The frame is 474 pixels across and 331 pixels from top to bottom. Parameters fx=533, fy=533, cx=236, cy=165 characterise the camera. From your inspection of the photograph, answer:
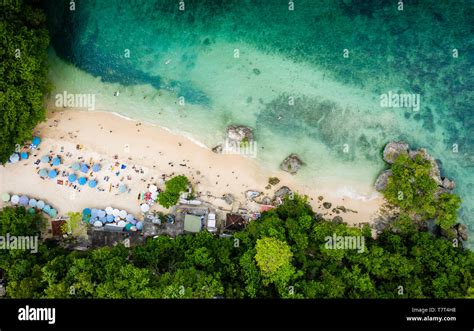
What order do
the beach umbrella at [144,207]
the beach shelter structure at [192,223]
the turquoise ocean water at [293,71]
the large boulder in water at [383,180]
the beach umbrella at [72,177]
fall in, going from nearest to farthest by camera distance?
the beach shelter structure at [192,223], the beach umbrella at [144,207], the large boulder in water at [383,180], the beach umbrella at [72,177], the turquoise ocean water at [293,71]

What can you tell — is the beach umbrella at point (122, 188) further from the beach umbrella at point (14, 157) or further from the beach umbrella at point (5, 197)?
the beach umbrella at point (5, 197)

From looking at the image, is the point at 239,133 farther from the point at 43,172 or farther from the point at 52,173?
the point at 43,172

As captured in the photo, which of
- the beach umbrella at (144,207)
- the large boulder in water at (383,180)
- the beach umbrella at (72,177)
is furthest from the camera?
the beach umbrella at (72,177)

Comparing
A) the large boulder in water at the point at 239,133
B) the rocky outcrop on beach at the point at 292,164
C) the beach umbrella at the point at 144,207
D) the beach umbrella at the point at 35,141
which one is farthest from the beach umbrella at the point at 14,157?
the rocky outcrop on beach at the point at 292,164

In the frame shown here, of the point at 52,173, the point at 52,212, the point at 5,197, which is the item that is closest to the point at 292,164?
the point at 52,173
